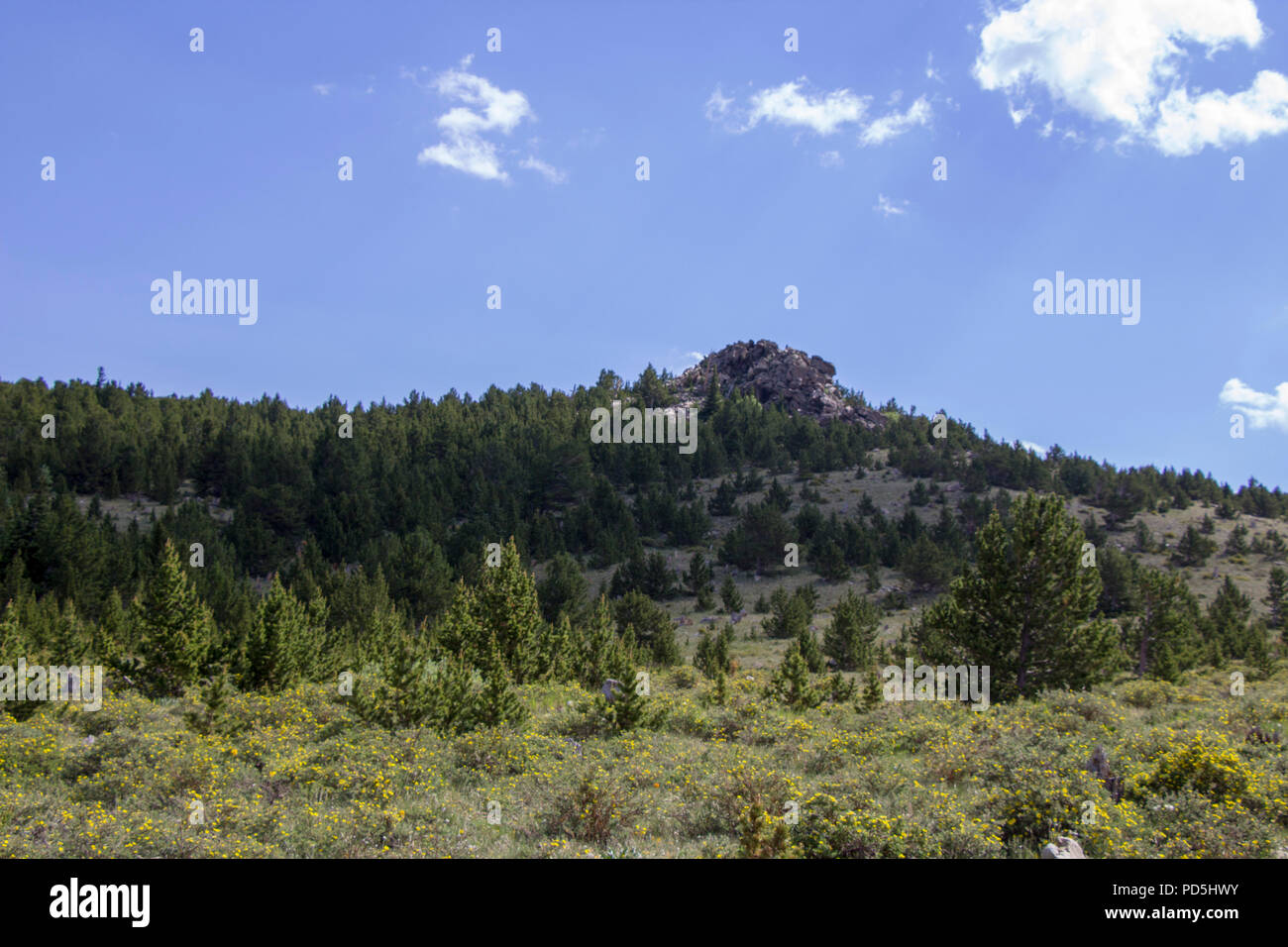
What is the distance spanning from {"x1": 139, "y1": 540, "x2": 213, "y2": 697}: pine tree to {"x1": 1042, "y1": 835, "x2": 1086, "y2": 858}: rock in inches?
1130

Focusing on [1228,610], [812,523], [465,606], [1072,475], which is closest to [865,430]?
[1072,475]

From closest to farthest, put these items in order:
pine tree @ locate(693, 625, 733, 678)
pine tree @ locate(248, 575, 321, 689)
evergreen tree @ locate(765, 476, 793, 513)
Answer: pine tree @ locate(248, 575, 321, 689), pine tree @ locate(693, 625, 733, 678), evergreen tree @ locate(765, 476, 793, 513)

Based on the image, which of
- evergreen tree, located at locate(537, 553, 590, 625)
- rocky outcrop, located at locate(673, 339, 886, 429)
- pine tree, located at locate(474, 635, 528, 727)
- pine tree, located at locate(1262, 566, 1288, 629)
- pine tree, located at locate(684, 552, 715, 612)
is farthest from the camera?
rocky outcrop, located at locate(673, 339, 886, 429)

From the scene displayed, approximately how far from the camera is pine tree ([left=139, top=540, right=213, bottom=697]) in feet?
81.4

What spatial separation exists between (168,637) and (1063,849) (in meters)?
29.4

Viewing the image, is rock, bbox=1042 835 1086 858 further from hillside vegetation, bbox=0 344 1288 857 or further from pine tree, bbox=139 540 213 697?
pine tree, bbox=139 540 213 697

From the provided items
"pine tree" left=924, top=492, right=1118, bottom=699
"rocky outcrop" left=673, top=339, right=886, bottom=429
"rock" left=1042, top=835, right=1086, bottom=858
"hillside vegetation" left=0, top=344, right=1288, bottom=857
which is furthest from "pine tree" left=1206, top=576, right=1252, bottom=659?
"rocky outcrop" left=673, top=339, right=886, bottom=429

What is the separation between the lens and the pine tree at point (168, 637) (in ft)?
81.4
